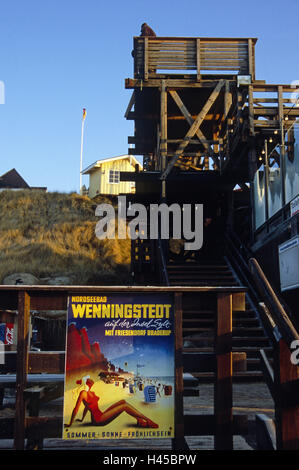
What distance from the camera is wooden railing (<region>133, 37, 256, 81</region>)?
63.2 ft

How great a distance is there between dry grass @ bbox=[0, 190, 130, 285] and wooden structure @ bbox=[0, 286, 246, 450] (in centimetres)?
1890

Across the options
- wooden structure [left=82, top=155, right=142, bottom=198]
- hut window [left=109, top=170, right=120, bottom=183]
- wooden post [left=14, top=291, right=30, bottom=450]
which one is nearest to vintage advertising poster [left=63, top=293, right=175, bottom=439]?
wooden post [left=14, top=291, right=30, bottom=450]

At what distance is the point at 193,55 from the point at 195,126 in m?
3.08

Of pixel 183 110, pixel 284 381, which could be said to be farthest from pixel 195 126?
pixel 284 381

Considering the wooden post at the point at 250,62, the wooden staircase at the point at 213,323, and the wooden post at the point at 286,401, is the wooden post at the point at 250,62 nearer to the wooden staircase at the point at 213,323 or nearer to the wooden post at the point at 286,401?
the wooden staircase at the point at 213,323

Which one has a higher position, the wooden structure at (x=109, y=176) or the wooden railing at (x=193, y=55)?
the wooden structure at (x=109, y=176)

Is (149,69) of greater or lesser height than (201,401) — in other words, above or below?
above

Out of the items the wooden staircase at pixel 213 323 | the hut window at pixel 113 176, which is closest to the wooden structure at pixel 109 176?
the hut window at pixel 113 176

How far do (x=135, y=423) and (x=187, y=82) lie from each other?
53.5 ft

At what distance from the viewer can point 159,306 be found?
441 centimetres

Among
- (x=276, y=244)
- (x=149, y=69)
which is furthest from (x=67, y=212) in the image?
(x=276, y=244)

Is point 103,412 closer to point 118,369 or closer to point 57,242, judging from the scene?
point 118,369

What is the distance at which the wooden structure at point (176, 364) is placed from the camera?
14.0 feet
